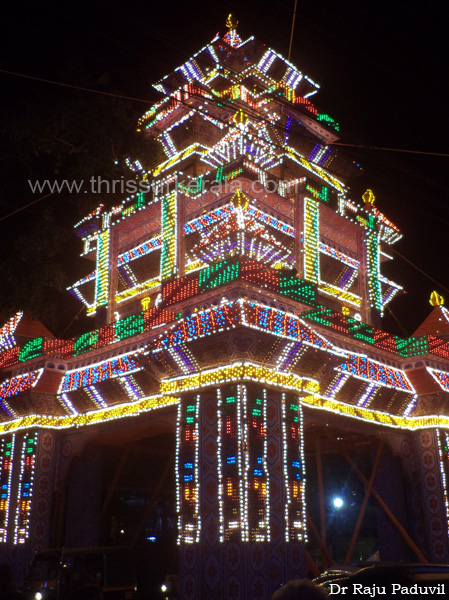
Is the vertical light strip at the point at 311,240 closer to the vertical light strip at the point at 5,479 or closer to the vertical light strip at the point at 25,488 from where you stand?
the vertical light strip at the point at 25,488

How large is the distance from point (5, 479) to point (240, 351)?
758cm

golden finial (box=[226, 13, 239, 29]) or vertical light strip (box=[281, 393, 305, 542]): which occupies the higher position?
golden finial (box=[226, 13, 239, 29])

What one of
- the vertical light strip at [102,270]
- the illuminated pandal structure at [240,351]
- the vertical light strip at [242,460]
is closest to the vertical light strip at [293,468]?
the illuminated pandal structure at [240,351]

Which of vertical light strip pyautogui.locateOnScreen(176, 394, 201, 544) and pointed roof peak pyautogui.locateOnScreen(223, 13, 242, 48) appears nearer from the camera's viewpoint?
vertical light strip pyautogui.locateOnScreen(176, 394, 201, 544)

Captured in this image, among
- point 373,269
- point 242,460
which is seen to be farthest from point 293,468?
point 373,269

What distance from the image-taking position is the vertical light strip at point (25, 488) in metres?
14.7

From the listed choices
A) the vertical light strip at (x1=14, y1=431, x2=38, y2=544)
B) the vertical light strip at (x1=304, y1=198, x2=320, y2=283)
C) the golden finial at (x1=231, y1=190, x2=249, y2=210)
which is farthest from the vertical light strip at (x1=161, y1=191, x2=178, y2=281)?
the vertical light strip at (x1=14, y1=431, x2=38, y2=544)

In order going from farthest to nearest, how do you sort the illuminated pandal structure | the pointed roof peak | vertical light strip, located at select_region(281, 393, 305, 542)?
the pointed roof peak < the illuminated pandal structure < vertical light strip, located at select_region(281, 393, 305, 542)

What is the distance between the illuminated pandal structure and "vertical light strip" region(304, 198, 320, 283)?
0.18ft

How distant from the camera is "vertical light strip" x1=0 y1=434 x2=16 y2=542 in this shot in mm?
14883

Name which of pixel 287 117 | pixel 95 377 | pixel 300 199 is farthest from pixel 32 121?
pixel 287 117

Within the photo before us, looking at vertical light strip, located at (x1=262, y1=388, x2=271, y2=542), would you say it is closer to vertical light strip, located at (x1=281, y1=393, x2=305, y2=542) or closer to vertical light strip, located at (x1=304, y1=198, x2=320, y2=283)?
vertical light strip, located at (x1=281, y1=393, x2=305, y2=542)

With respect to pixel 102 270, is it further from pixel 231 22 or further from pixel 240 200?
pixel 231 22

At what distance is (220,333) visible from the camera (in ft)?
38.4
